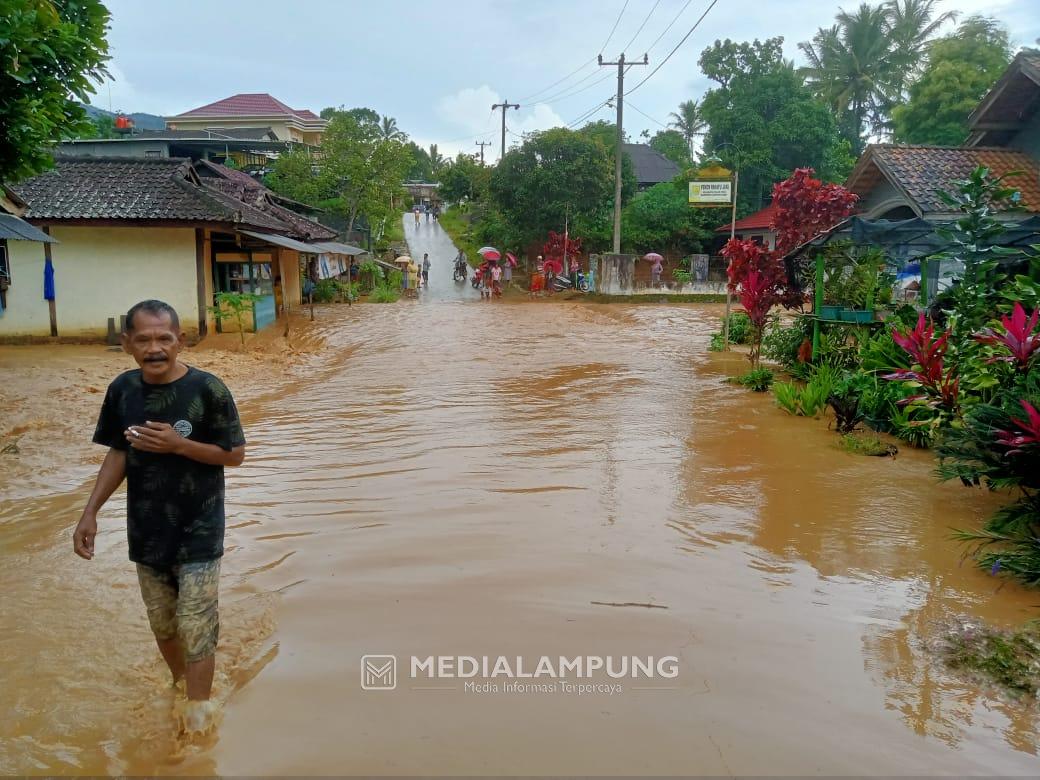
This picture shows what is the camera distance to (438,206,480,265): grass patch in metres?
46.1

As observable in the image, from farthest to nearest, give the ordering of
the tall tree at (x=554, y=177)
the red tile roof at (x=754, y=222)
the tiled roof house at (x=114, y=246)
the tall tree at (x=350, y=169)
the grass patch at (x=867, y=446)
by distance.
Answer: the red tile roof at (x=754, y=222) → the tall tree at (x=554, y=177) → the tall tree at (x=350, y=169) → the tiled roof house at (x=114, y=246) → the grass patch at (x=867, y=446)

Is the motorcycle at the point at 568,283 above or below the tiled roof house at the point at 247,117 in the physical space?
below

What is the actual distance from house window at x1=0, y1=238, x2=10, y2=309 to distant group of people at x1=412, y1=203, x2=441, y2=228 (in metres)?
42.3

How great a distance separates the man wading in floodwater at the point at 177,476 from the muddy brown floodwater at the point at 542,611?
1.53ft

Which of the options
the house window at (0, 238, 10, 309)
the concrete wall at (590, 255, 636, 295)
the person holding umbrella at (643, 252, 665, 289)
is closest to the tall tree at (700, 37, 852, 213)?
the person holding umbrella at (643, 252, 665, 289)

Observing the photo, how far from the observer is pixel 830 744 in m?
3.22

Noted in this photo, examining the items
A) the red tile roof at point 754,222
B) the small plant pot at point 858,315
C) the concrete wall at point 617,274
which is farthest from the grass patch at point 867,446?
the red tile roof at point 754,222

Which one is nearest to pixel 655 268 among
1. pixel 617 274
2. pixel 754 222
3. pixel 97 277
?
pixel 617 274

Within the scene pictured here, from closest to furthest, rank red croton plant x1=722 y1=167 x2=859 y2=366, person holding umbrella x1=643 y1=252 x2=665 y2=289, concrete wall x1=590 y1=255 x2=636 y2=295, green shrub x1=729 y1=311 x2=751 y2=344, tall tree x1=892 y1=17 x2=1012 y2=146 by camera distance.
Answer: red croton plant x1=722 y1=167 x2=859 y2=366 → green shrub x1=729 y1=311 x2=751 y2=344 → tall tree x1=892 y1=17 x2=1012 y2=146 → concrete wall x1=590 y1=255 x2=636 y2=295 → person holding umbrella x1=643 y1=252 x2=665 y2=289

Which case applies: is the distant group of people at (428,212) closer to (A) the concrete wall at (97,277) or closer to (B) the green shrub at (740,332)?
(A) the concrete wall at (97,277)

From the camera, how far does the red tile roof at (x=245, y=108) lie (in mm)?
45438

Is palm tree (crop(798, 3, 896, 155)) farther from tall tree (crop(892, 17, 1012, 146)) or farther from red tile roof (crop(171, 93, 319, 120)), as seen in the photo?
red tile roof (crop(171, 93, 319, 120))

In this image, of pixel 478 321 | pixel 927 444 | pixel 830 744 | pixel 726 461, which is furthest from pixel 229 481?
pixel 478 321

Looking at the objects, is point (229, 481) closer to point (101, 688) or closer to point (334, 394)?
point (101, 688)
